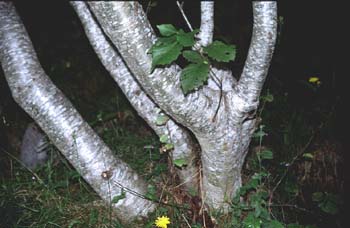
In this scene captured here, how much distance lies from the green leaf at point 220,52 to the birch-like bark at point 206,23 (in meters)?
0.15

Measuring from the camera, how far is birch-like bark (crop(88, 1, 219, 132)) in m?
1.39

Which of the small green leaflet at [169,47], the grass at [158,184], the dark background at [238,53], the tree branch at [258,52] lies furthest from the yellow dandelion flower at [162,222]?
the dark background at [238,53]

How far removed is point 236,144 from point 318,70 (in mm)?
1679

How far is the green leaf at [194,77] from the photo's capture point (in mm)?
1418

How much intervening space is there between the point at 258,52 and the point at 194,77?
1.03 feet

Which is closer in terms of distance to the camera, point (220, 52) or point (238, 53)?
point (220, 52)

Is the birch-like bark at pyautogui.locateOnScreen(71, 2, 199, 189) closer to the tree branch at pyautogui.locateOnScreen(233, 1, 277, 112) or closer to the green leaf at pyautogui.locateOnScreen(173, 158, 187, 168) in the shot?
the green leaf at pyautogui.locateOnScreen(173, 158, 187, 168)

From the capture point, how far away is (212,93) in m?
1.74

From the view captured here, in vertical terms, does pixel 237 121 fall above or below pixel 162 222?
above

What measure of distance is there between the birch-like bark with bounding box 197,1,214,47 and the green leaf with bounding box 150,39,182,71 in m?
0.24

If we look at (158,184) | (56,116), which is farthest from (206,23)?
(158,184)

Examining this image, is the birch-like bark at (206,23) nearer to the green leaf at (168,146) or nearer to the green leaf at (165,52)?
the green leaf at (165,52)

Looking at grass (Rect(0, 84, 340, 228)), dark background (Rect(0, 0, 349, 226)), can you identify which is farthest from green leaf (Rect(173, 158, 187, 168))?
dark background (Rect(0, 0, 349, 226))

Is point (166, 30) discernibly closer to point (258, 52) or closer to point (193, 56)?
point (193, 56)
